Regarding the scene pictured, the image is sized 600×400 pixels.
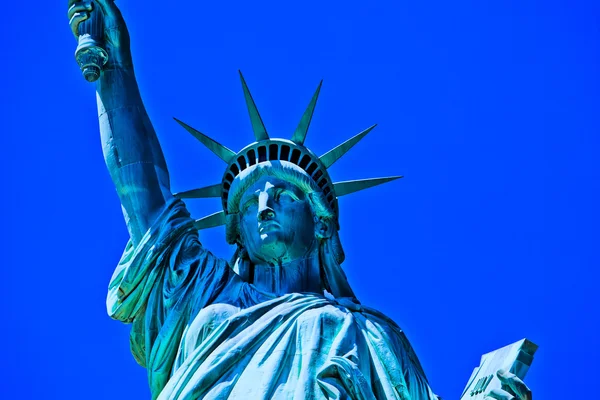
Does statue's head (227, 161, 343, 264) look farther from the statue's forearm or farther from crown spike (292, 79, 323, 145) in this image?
the statue's forearm

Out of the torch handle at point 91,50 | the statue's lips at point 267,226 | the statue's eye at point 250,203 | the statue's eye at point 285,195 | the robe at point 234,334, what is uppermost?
the torch handle at point 91,50

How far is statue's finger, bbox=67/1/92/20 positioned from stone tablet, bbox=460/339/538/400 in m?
5.03

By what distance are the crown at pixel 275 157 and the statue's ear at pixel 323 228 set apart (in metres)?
0.18

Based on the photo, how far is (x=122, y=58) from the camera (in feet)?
60.0

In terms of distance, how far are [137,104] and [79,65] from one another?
68cm

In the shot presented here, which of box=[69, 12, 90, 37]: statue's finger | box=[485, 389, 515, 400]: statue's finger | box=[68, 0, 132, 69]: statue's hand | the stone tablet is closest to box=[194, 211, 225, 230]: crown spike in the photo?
box=[68, 0, 132, 69]: statue's hand

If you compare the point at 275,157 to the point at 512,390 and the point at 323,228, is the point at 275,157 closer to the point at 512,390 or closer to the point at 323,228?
the point at 323,228

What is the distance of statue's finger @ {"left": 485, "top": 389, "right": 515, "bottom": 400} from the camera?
611 inches

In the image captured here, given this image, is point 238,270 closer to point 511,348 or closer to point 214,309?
point 214,309

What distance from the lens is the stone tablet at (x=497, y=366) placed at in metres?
15.8

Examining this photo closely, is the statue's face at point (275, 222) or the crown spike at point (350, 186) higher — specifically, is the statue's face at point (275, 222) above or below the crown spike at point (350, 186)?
below

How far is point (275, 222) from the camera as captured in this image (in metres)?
17.5

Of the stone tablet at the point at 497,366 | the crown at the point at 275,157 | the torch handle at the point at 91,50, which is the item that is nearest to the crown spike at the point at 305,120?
the crown at the point at 275,157

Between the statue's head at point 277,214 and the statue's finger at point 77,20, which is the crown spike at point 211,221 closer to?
the statue's head at point 277,214
